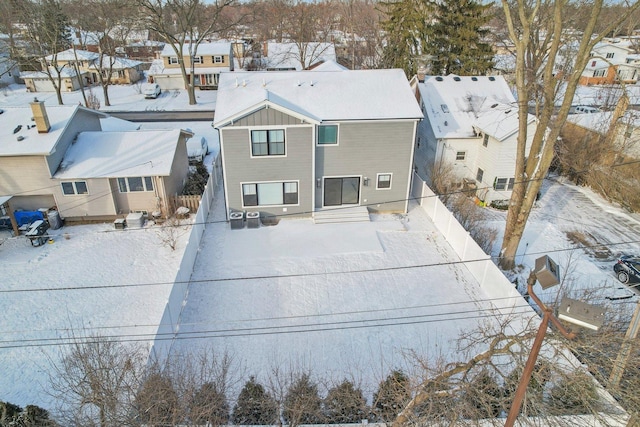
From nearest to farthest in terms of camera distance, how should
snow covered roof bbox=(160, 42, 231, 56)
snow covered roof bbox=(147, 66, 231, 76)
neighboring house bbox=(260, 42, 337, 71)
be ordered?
snow covered roof bbox=(147, 66, 231, 76), snow covered roof bbox=(160, 42, 231, 56), neighboring house bbox=(260, 42, 337, 71)

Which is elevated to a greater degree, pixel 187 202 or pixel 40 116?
pixel 40 116

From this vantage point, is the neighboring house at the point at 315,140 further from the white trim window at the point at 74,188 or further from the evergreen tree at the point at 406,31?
the evergreen tree at the point at 406,31

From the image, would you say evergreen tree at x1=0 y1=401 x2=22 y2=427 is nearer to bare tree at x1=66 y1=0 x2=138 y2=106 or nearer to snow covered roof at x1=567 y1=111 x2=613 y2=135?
snow covered roof at x1=567 y1=111 x2=613 y2=135

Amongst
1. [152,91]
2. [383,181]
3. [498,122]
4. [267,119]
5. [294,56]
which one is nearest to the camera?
[267,119]

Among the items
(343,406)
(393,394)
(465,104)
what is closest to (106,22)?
(465,104)

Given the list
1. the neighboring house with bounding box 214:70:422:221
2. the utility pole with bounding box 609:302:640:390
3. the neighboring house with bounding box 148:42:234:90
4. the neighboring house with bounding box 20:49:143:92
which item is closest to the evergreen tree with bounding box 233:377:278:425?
the utility pole with bounding box 609:302:640:390

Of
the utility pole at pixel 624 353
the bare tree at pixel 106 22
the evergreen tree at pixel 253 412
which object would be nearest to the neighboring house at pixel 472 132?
the utility pole at pixel 624 353

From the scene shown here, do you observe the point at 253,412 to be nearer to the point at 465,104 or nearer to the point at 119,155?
the point at 119,155
